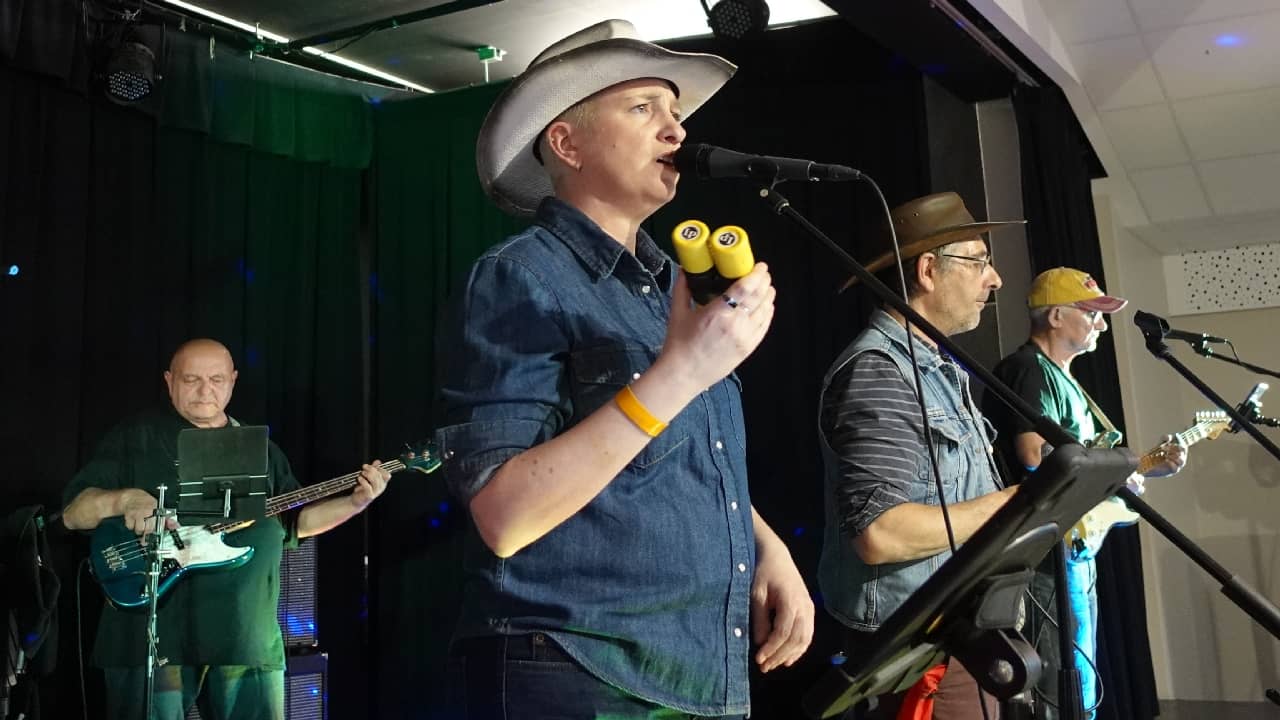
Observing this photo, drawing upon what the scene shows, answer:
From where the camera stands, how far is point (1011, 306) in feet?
16.4

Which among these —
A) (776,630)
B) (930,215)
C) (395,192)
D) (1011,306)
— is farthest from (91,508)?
(1011,306)

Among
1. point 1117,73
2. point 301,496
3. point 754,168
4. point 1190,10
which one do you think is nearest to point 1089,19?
point 1190,10

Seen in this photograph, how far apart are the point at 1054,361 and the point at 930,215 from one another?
1.43 metres

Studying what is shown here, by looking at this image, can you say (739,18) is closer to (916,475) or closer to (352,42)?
(352,42)

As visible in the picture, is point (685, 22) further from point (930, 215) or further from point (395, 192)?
point (930, 215)

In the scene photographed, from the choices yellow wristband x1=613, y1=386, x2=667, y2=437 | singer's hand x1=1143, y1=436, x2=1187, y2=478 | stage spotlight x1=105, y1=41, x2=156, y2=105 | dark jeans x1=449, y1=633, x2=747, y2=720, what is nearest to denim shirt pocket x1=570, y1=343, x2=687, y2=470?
yellow wristband x1=613, y1=386, x2=667, y2=437

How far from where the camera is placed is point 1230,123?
611 centimetres

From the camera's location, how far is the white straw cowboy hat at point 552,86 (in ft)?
5.34

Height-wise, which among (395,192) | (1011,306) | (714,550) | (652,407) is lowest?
(714,550)

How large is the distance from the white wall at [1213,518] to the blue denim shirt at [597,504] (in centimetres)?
682

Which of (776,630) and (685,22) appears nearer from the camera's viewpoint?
(776,630)

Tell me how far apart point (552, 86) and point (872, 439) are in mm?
943

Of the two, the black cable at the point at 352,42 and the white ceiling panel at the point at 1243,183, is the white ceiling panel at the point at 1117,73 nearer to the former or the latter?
the white ceiling panel at the point at 1243,183

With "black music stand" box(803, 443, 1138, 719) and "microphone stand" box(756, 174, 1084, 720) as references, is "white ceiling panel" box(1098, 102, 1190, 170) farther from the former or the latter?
"black music stand" box(803, 443, 1138, 719)
